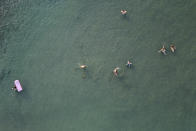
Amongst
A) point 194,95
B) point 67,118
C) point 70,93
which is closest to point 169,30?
point 194,95

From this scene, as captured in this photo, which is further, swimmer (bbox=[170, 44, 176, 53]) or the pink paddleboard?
swimmer (bbox=[170, 44, 176, 53])

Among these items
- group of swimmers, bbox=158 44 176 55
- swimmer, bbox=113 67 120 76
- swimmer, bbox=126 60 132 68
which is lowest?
swimmer, bbox=113 67 120 76

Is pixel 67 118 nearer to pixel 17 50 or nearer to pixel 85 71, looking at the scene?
pixel 85 71

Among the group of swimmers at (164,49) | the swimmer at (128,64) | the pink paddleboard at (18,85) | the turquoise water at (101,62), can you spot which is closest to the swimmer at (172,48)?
the group of swimmers at (164,49)

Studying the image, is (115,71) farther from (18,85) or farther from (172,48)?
(18,85)

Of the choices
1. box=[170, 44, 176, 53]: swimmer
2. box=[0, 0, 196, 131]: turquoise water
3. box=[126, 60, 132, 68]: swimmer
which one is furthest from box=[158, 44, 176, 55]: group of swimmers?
box=[126, 60, 132, 68]: swimmer

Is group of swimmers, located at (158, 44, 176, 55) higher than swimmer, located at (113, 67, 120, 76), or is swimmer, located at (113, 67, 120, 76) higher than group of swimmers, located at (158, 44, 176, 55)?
group of swimmers, located at (158, 44, 176, 55)

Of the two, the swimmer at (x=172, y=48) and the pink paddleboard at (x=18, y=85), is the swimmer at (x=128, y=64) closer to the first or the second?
the swimmer at (x=172, y=48)

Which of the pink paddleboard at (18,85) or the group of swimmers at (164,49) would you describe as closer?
the pink paddleboard at (18,85)

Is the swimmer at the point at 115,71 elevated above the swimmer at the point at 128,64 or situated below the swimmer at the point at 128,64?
below

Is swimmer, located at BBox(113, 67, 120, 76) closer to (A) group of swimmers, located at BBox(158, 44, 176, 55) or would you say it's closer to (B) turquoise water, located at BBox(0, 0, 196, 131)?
(B) turquoise water, located at BBox(0, 0, 196, 131)
